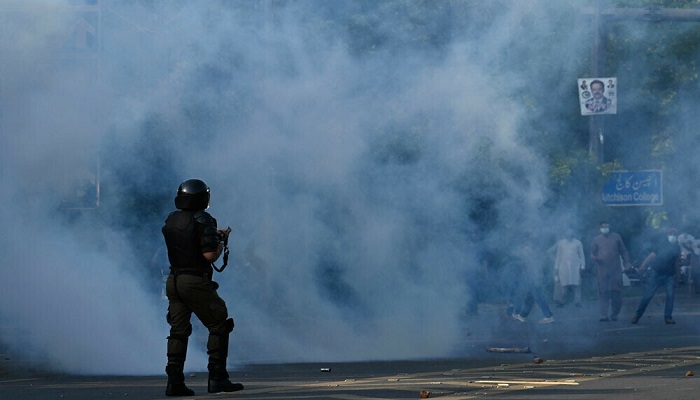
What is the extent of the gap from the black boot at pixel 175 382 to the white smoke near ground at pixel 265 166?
2599mm

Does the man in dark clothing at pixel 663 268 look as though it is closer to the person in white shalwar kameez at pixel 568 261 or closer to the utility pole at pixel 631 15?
the person in white shalwar kameez at pixel 568 261

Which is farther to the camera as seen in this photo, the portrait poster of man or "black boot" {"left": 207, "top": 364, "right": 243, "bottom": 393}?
the portrait poster of man

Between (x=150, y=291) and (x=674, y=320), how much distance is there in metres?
10.00

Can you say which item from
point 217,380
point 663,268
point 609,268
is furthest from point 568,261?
point 217,380

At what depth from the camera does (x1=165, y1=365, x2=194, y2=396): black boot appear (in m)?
10.4

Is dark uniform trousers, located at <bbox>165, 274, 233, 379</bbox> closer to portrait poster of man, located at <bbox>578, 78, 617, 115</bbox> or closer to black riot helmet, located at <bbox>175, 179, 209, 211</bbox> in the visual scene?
black riot helmet, located at <bbox>175, 179, 209, 211</bbox>

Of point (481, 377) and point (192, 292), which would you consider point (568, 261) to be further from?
point (192, 292)

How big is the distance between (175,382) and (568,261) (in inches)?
529

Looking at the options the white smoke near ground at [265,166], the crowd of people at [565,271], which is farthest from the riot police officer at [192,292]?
the crowd of people at [565,271]

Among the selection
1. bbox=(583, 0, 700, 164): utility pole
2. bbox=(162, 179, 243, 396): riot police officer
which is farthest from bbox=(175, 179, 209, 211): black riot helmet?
bbox=(583, 0, 700, 164): utility pole

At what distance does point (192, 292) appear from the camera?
10.4m

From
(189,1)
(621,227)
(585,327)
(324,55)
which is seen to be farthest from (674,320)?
(189,1)

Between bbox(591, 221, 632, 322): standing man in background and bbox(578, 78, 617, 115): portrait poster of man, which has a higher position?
bbox(578, 78, 617, 115): portrait poster of man

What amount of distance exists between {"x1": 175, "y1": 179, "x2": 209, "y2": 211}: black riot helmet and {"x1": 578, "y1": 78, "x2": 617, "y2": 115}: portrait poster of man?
10.5m
